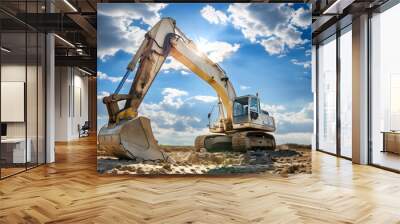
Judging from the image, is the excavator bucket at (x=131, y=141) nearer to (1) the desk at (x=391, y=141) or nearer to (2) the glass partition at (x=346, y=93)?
(1) the desk at (x=391, y=141)

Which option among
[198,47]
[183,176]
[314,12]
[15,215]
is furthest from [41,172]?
[314,12]

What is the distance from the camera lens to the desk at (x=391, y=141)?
6661 millimetres

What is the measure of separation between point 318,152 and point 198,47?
536 centimetres

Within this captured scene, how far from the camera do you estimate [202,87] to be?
20.5 feet

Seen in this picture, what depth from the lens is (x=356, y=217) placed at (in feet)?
12.4

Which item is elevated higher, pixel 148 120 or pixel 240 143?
pixel 148 120

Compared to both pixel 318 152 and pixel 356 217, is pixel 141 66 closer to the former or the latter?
pixel 356 217

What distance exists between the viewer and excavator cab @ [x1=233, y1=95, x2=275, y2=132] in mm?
6180

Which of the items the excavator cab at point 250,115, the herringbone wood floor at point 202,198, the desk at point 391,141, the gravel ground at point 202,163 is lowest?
the herringbone wood floor at point 202,198

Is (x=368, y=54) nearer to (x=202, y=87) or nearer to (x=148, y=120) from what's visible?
Result: (x=202, y=87)

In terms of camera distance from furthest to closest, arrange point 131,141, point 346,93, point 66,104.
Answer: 1. point 66,104
2. point 346,93
3. point 131,141

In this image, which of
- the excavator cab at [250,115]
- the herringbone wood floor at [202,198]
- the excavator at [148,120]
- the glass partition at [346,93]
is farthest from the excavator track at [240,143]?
the glass partition at [346,93]

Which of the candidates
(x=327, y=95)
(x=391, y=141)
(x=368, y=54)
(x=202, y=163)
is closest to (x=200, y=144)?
(x=202, y=163)

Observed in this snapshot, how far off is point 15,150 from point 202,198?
3.67 meters
